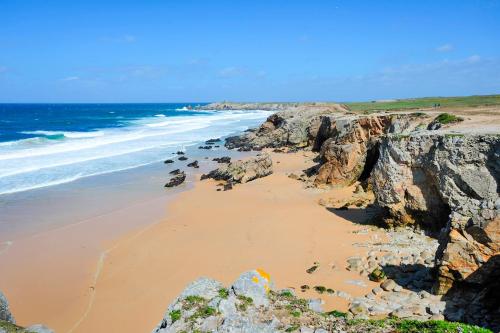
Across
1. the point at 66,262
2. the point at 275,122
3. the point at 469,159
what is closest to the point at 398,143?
the point at 469,159

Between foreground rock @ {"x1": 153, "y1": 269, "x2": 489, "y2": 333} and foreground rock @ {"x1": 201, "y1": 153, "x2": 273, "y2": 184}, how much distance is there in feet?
57.5

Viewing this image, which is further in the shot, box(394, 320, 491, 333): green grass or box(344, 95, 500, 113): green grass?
box(344, 95, 500, 113): green grass

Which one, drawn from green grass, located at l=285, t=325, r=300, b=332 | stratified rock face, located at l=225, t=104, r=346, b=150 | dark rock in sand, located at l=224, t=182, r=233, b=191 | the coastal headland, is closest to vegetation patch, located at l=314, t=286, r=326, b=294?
the coastal headland

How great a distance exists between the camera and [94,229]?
1709 centimetres

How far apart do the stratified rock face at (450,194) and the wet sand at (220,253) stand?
6.88 ft

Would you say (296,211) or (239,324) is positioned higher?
(239,324)

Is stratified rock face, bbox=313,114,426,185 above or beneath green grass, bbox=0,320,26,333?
above

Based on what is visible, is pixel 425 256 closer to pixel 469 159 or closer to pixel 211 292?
pixel 469 159

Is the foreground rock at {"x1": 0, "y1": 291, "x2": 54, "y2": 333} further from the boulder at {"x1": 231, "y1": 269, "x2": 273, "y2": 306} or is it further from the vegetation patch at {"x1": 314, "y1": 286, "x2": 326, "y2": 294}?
the vegetation patch at {"x1": 314, "y1": 286, "x2": 326, "y2": 294}

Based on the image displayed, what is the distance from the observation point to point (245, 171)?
26062 millimetres

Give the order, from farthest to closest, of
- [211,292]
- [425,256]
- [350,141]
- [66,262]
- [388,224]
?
[350,141]
[388,224]
[66,262]
[425,256]
[211,292]

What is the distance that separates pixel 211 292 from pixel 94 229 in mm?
10947

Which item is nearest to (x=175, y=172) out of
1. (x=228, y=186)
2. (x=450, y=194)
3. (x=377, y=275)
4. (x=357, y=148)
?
(x=228, y=186)

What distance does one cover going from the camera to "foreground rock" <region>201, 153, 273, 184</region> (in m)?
25.7
